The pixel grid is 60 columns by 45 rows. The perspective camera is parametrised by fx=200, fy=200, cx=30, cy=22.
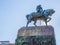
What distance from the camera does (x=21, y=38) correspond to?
9227mm

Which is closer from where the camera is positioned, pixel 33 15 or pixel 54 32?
pixel 54 32

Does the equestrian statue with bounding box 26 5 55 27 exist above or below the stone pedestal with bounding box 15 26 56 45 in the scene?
above

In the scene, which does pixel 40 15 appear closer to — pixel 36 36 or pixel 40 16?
pixel 40 16

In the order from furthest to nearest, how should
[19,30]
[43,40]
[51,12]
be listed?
[51,12], [19,30], [43,40]

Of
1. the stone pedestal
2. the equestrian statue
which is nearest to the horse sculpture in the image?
the equestrian statue

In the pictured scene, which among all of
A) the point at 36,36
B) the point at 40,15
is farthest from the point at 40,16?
the point at 36,36


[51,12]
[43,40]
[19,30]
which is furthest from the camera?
[51,12]

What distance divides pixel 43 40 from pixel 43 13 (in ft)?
5.32

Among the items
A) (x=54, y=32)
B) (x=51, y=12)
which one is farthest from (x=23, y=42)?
(x=51, y=12)

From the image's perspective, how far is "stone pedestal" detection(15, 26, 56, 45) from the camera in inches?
350

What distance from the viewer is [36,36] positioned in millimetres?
9086

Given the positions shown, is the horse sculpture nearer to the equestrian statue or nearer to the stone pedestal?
the equestrian statue

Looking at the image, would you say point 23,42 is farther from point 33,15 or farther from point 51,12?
point 51,12

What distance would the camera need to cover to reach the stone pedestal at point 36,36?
8.89 metres
